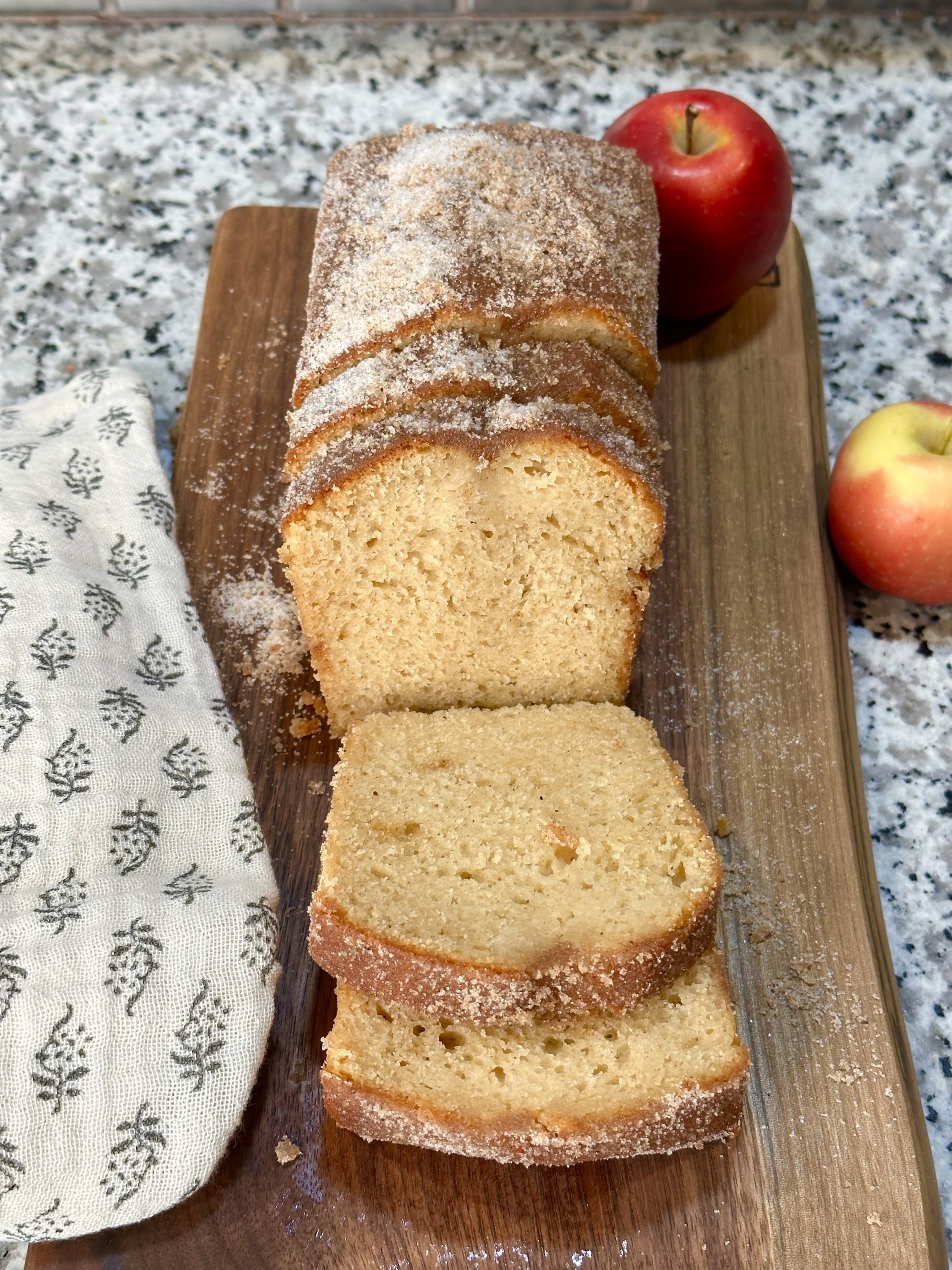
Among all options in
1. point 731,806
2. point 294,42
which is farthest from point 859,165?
point 731,806

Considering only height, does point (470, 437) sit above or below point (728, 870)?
above

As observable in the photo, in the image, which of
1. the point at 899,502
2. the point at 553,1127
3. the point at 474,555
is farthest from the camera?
the point at 899,502

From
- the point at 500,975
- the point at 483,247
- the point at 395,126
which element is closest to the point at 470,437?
the point at 483,247

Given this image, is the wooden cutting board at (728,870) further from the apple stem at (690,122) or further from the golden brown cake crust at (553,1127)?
the apple stem at (690,122)

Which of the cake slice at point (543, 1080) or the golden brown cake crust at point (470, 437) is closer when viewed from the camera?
the cake slice at point (543, 1080)

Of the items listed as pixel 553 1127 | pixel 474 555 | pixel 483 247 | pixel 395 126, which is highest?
pixel 483 247

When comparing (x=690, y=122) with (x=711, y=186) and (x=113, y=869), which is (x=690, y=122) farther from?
(x=113, y=869)

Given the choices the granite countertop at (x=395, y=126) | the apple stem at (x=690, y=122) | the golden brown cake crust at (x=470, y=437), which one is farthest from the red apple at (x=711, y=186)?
the golden brown cake crust at (x=470, y=437)

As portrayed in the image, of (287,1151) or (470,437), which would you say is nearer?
(287,1151)
